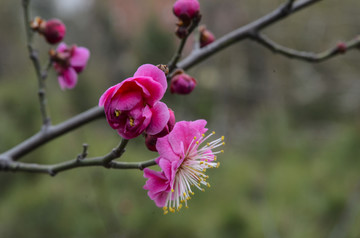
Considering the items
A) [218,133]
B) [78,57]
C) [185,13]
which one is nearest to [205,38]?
[185,13]

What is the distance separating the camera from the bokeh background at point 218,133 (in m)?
3.30

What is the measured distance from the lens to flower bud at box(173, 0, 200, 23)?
0.85 m

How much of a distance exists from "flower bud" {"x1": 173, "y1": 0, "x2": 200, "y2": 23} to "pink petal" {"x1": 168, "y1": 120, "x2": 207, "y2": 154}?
33cm

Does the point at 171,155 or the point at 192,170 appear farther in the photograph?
the point at 192,170

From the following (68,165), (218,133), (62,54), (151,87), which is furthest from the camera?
(218,133)

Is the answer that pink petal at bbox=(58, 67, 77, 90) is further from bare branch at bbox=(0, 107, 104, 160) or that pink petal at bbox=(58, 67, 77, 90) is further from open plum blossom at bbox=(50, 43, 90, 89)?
bare branch at bbox=(0, 107, 104, 160)

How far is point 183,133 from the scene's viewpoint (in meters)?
0.67

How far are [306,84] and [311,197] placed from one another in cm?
302

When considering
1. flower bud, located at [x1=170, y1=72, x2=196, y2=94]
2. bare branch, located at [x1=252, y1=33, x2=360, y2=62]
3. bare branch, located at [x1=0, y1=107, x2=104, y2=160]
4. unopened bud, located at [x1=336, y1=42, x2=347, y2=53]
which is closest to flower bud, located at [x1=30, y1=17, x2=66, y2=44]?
bare branch, located at [x1=0, y1=107, x2=104, y2=160]

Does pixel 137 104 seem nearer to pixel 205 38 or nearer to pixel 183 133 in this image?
pixel 183 133

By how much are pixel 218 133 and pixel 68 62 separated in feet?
19.6

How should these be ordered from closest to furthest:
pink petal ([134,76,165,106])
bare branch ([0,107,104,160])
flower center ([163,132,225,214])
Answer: pink petal ([134,76,165,106]) → flower center ([163,132,225,214]) → bare branch ([0,107,104,160])

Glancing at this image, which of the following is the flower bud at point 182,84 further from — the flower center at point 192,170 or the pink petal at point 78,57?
the pink petal at point 78,57

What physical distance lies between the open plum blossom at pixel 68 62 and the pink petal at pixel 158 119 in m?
0.64
